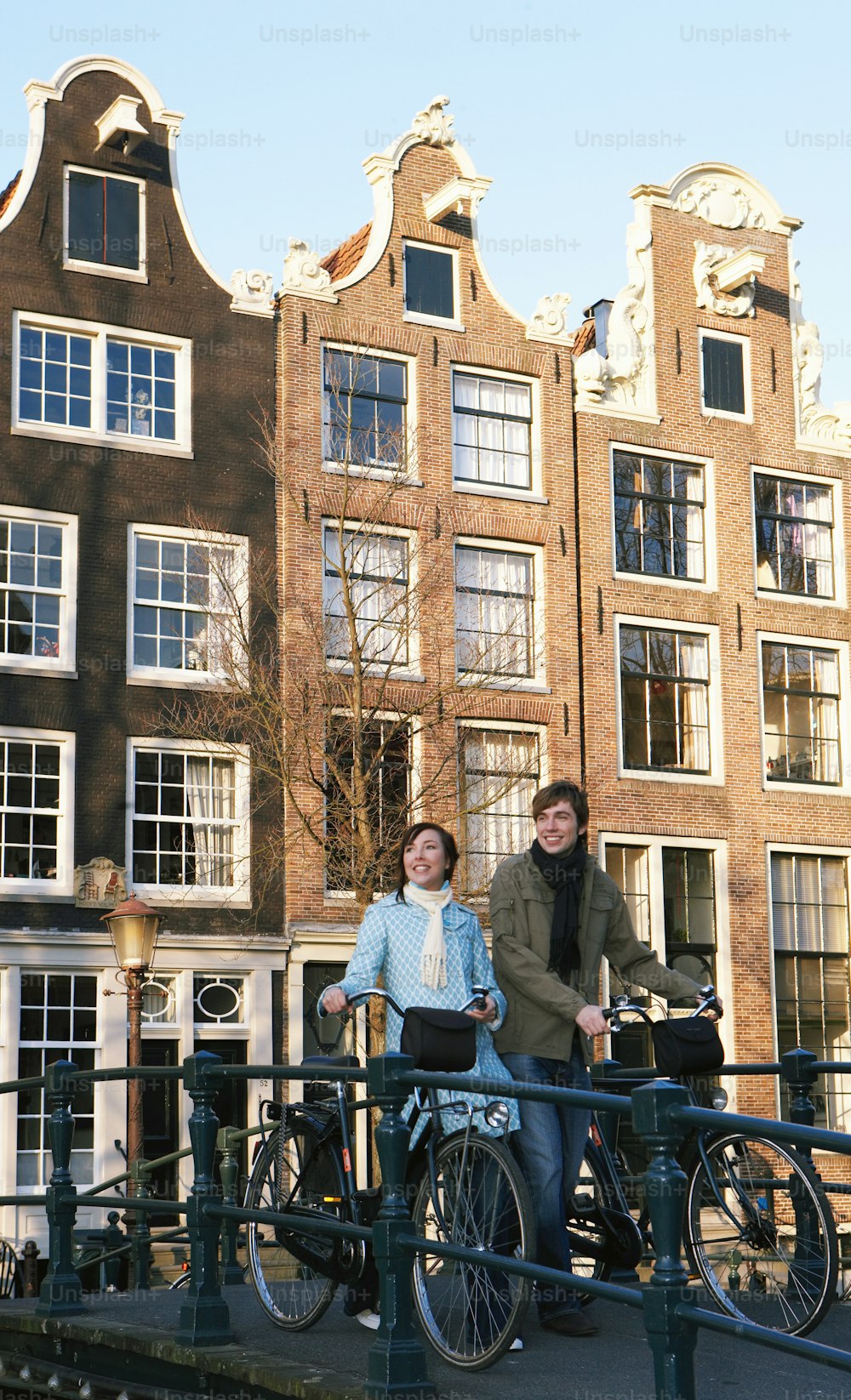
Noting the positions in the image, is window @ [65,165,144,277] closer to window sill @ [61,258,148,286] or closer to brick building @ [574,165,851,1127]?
window sill @ [61,258,148,286]

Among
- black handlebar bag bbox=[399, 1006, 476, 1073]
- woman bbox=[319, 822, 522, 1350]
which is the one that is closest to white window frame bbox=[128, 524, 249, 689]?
woman bbox=[319, 822, 522, 1350]

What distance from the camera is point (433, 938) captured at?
593 cm

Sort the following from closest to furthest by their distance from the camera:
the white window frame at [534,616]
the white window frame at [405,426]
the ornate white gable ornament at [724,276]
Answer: the white window frame at [405,426] < the white window frame at [534,616] < the ornate white gable ornament at [724,276]

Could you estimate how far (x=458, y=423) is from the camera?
2247 cm

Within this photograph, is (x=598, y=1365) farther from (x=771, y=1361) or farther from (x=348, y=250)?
(x=348, y=250)

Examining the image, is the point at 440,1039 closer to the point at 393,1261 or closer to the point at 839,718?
the point at 393,1261

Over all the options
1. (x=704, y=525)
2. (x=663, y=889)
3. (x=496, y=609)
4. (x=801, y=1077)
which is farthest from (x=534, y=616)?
(x=801, y=1077)

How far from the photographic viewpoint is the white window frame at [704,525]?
2331 centimetres

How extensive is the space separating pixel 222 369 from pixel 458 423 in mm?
3201

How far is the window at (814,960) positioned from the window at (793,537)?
3.78 metres

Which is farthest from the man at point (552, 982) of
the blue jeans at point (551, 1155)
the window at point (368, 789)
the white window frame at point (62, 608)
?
the white window frame at point (62, 608)

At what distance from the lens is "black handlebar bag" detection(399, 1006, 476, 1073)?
545 cm

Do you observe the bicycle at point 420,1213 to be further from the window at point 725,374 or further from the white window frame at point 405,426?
the window at point 725,374

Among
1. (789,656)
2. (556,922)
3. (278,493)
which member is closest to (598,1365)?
(556,922)
